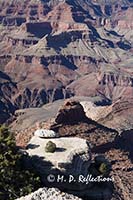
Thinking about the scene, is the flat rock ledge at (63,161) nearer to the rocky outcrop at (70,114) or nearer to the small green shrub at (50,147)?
the small green shrub at (50,147)

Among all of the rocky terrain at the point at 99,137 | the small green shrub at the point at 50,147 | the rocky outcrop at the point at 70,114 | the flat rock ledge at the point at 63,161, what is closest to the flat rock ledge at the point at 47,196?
the flat rock ledge at the point at 63,161

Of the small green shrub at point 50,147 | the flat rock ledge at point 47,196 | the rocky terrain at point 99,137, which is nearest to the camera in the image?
the flat rock ledge at point 47,196

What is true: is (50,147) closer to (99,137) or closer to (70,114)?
(99,137)

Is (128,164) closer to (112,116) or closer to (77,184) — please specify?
(77,184)

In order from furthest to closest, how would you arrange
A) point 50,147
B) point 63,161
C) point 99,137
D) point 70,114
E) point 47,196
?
point 70,114, point 99,137, point 50,147, point 63,161, point 47,196

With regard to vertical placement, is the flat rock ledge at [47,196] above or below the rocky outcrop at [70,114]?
above

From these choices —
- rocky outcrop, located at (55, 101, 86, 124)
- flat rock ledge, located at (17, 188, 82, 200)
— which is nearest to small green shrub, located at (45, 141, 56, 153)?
flat rock ledge, located at (17, 188, 82, 200)

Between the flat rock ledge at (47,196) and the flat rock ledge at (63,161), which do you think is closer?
the flat rock ledge at (47,196)

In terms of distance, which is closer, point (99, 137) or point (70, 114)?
point (99, 137)

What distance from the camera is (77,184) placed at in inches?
1636

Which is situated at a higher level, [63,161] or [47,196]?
[47,196]

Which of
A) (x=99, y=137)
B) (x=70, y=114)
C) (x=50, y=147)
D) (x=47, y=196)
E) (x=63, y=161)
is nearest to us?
(x=47, y=196)

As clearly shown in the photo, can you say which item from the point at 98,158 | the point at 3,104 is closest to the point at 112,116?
the point at 98,158

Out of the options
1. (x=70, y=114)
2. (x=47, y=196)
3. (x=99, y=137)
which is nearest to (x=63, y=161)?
(x=47, y=196)
